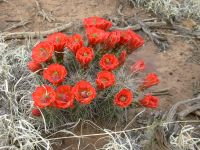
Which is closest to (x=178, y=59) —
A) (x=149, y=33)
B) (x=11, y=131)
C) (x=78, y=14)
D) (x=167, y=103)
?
(x=149, y=33)

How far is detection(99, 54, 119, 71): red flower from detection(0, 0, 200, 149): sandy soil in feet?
2.74

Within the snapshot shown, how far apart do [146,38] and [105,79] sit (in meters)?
1.82

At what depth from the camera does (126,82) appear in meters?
3.23

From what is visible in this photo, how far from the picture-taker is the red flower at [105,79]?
9.37ft

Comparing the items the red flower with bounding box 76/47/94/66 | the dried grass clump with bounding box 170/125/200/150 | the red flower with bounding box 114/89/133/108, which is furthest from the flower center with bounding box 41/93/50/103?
the dried grass clump with bounding box 170/125/200/150

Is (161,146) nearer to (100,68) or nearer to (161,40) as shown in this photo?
(100,68)

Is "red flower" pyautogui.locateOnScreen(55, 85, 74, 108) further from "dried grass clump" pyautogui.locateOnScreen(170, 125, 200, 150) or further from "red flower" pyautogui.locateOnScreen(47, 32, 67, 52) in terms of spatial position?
"dried grass clump" pyautogui.locateOnScreen(170, 125, 200, 150)

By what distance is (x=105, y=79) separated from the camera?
9.47 feet

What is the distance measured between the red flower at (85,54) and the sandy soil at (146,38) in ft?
3.17

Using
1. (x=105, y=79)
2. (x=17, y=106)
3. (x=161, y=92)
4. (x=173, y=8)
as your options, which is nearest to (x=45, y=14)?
(x=173, y=8)

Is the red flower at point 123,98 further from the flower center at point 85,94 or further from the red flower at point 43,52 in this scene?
the red flower at point 43,52

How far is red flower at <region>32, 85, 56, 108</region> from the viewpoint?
2734mm

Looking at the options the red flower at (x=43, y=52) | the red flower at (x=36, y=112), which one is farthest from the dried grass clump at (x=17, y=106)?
the red flower at (x=43, y=52)

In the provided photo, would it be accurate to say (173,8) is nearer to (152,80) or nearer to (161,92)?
(161,92)
